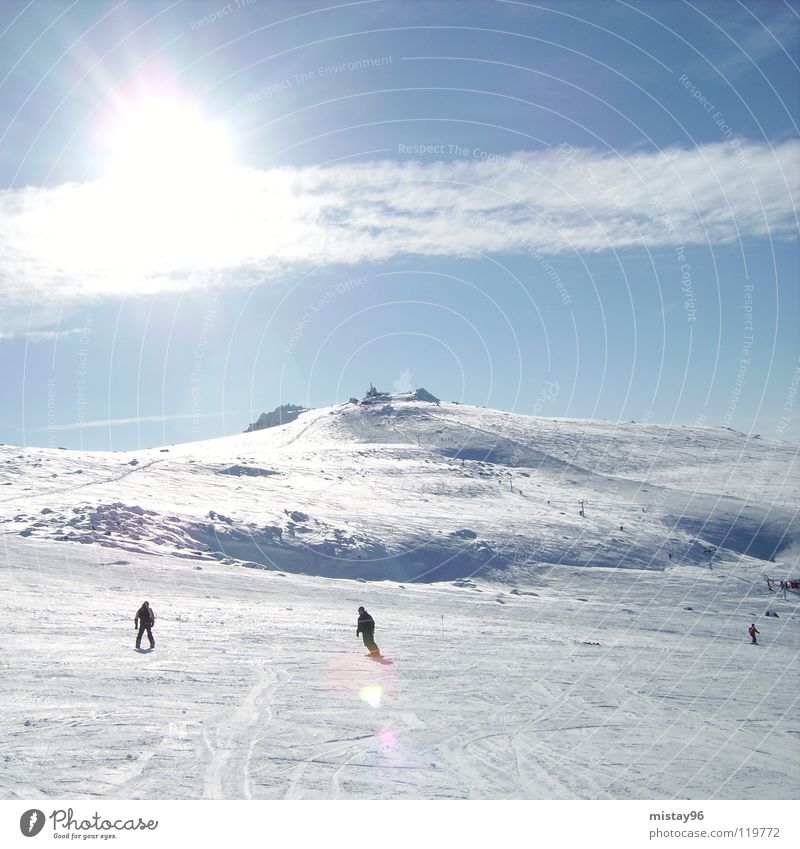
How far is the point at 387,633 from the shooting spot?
24953 millimetres

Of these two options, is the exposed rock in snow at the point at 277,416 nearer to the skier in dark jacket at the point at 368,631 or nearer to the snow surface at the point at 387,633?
the snow surface at the point at 387,633

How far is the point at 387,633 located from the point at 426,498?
3801 centimetres

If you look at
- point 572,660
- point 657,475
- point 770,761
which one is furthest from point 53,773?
point 657,475

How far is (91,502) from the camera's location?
41500 millimetres

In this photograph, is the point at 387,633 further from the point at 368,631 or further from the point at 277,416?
the point at 277,416

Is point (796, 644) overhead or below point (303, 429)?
below

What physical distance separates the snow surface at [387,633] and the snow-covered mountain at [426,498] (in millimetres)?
354

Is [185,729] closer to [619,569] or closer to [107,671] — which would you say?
[107,671]

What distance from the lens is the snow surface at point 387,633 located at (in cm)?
1158

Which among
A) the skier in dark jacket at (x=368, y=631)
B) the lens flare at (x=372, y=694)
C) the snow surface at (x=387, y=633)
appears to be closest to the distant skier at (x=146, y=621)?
the snow surface at (x=387, y=633)

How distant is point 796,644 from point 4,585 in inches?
1320

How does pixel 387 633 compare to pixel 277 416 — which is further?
pixel 277 416

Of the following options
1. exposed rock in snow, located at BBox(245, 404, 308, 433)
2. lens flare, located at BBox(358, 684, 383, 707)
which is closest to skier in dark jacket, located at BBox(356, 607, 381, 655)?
lens flare, located at BBox(358, 684, 383, 707)

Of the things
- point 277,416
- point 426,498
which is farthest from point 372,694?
point 277,416
